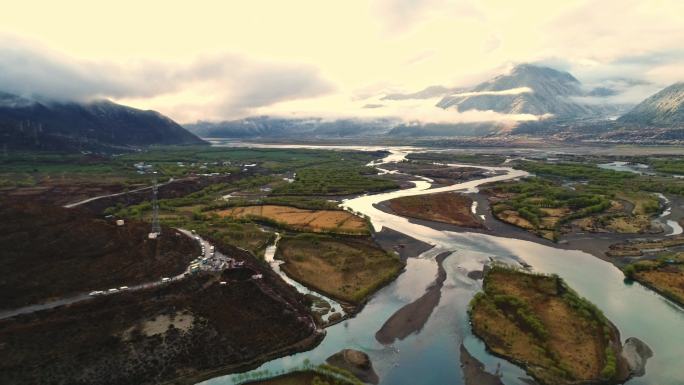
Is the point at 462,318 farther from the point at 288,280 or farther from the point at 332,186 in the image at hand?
the point at 332,186

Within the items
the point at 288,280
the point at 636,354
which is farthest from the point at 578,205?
the point at 288,280

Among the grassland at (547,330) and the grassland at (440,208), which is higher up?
the grassland at (440,208)

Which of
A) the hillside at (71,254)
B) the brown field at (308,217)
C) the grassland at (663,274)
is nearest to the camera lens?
the hillside at (71,254)

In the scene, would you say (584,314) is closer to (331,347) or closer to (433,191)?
(331,347)

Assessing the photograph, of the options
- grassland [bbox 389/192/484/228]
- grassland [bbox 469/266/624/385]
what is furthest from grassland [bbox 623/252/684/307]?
grassland [bbox 389/192/484/228]

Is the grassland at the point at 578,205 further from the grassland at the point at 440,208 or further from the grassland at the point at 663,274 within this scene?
the grassland at the point at 663,274

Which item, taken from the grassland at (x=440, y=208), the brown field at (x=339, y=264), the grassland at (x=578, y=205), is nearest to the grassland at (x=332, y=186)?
the grassland at (x=440, y=208)
